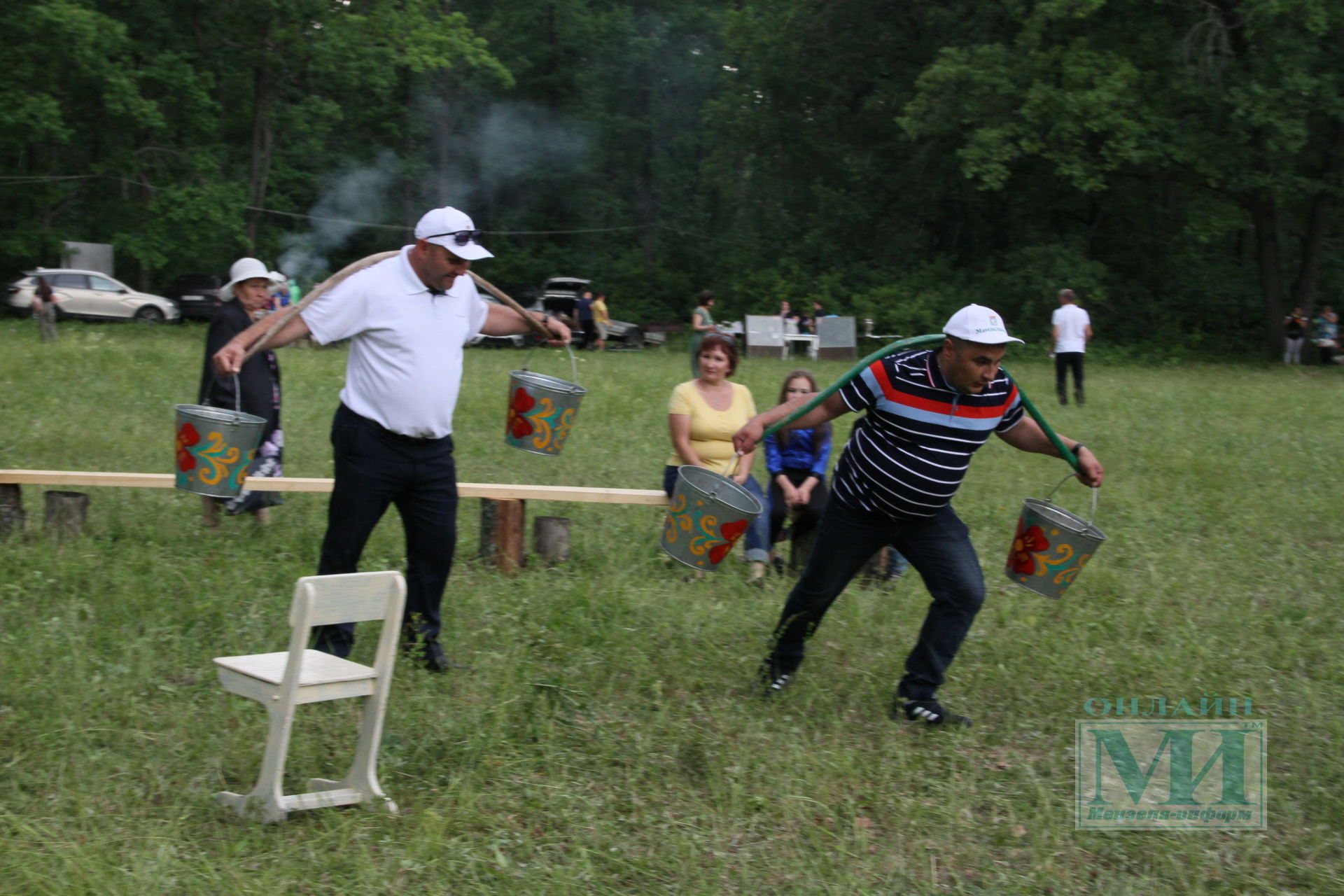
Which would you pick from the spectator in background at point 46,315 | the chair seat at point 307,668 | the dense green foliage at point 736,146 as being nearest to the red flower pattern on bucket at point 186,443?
the chair seat at point 307,668

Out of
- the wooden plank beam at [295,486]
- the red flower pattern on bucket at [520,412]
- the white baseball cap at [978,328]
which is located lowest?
the wooden plank beam at [295,486]

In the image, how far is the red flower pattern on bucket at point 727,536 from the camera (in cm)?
517

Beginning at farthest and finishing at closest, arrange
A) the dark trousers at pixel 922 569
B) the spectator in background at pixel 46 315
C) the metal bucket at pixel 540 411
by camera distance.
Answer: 1. the spectator in background at pixel 46 315
2. the metal bucket at pixel 540 411
3. the dark trousers at pixel 922 569

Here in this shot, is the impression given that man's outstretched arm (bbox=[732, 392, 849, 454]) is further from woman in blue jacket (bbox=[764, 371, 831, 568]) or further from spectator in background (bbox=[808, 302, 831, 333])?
spectator in background (bbox=[808, 302, 831, 333])

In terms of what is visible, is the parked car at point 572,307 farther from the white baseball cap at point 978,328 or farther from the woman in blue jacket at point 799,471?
the white baseball cap at point 978,328

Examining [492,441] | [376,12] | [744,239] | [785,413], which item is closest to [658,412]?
[492,441]

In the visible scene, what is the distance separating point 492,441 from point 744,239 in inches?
1082

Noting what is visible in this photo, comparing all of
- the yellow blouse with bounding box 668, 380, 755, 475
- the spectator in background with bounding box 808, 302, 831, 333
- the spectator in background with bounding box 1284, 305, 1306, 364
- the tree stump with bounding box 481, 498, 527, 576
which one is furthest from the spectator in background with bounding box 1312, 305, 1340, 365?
the tree stump with bounding box 481, 498, 527, 576

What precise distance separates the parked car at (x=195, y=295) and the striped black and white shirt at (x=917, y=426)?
29296mm

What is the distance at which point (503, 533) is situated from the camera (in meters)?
7.29

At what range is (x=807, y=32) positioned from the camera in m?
35.1

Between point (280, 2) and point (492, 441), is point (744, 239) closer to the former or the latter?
point (280, 2)

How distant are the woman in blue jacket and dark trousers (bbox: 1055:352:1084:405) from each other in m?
10.2

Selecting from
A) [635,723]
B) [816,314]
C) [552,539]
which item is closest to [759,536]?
[552,539]
